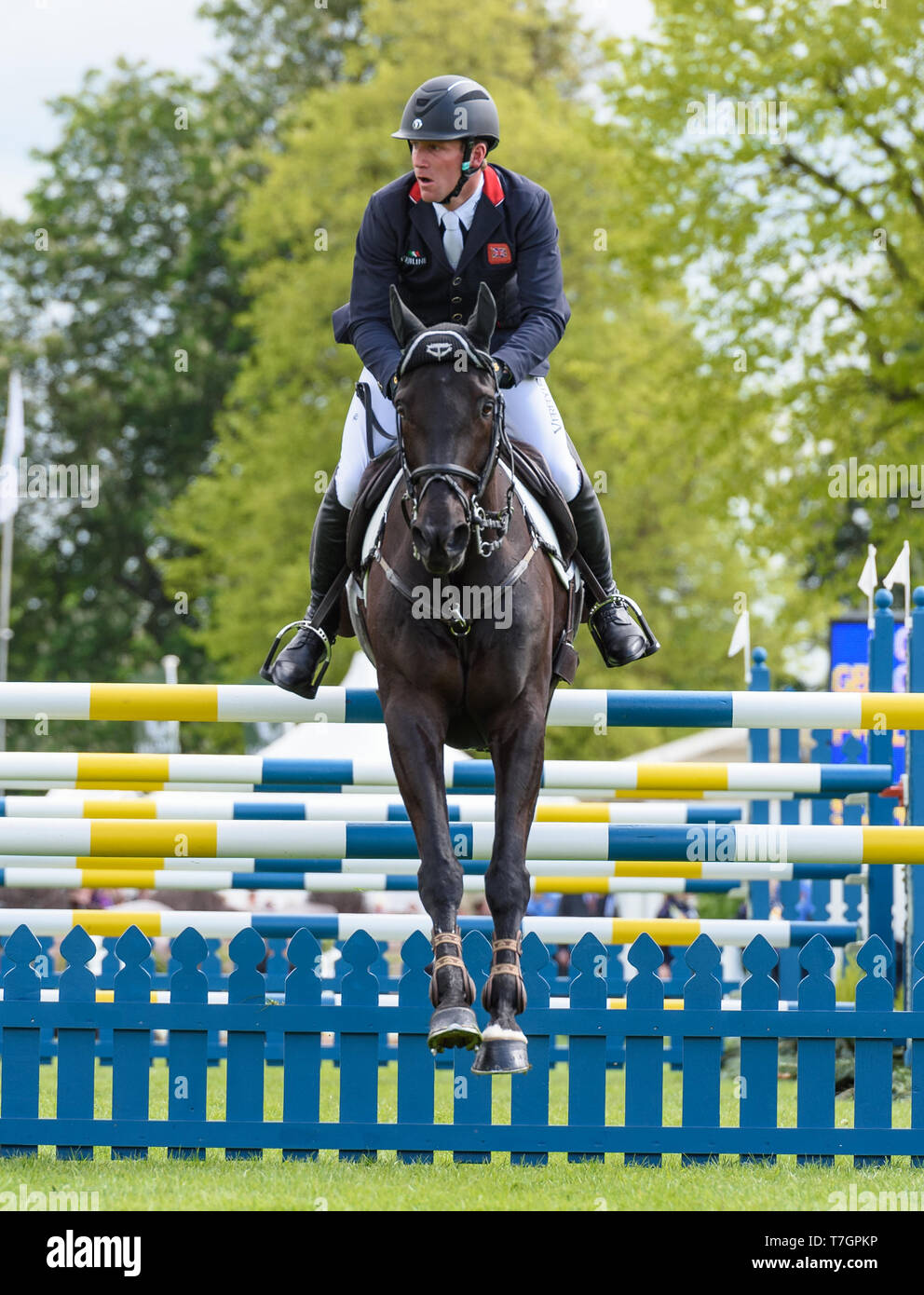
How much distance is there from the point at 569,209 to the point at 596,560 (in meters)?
22.5

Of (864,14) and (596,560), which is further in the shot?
(864,14)

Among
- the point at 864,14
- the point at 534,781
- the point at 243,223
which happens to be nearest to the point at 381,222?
the point at 534,781

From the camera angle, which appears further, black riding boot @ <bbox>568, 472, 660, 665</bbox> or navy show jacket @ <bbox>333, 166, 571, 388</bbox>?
black riding boot @ <bbox>568, 472, 660, 665</bbox>

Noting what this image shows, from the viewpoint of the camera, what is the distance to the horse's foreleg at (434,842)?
5.05 m

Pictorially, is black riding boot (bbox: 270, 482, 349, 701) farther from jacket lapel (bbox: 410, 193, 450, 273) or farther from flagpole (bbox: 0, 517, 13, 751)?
flagpole (bbox: 0, 517, 13, 751)

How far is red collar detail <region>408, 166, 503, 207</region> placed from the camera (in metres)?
5.97

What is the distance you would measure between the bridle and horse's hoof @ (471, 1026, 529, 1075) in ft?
4.85

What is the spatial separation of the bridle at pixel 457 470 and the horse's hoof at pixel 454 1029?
1.38 meters

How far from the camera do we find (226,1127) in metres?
6.06

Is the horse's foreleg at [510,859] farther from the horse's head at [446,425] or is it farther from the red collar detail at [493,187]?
the red collar detail at [493,187]

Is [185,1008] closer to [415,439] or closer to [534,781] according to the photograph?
[534,781]

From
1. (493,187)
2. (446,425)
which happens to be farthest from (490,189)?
(446,425)

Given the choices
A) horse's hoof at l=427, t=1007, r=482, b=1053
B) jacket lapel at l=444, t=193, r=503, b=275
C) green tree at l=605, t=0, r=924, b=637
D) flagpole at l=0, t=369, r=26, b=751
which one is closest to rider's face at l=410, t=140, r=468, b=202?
jacket lapel at l=444, t=193, r=503, b=275

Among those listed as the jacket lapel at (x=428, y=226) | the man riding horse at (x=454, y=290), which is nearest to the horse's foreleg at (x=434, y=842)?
the man riding horse at (x=454, y=290)
